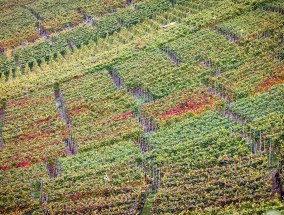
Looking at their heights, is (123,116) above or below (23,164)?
above

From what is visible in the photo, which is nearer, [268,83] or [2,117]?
[268,83]

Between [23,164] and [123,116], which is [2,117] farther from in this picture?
[123,116]

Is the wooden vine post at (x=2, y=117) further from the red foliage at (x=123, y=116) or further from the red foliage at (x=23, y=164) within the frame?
the red foliage at (x=123, y=116)

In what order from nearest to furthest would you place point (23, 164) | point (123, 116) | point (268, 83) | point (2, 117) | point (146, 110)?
point (23, 164)
point (268, 83)
point (146, 110)
point (123, 116)
point (2, 117)

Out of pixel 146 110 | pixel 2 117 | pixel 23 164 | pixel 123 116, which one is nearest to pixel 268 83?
pixel 146 110

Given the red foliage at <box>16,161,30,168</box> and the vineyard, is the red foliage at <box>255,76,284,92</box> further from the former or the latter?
the red foliage at <box>16,161,30,168</box>

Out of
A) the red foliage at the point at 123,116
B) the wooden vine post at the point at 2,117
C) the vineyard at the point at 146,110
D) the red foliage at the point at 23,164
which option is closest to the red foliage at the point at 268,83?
the vineyard at the point at 146,110

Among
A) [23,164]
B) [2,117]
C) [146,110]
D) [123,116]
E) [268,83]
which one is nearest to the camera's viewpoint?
[23,164]

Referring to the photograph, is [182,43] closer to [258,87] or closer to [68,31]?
[258,87]

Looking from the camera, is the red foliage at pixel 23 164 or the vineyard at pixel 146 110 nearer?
the vineyard at pixel 146 110
